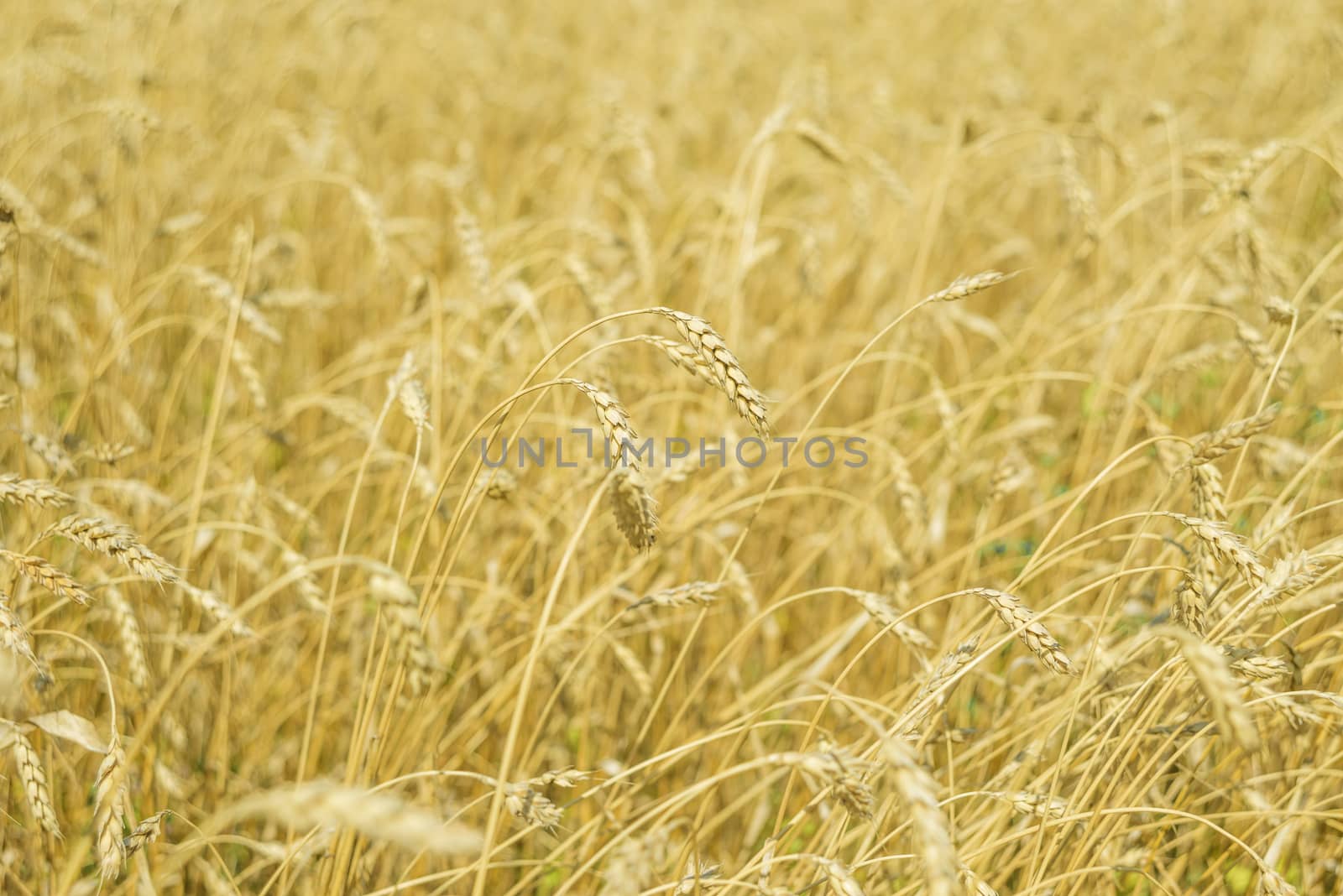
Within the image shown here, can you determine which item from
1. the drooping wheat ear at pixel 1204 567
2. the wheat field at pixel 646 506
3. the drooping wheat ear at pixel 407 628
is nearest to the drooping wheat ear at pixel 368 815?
the wheat field at pixel 646 506

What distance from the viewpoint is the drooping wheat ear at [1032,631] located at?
1.08 m

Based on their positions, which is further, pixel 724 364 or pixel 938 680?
pixel 938 680

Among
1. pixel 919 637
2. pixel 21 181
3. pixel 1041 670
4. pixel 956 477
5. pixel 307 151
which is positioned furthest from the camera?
pixel 21 181

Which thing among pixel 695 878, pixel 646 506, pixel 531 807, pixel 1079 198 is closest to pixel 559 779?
pixel 531 807

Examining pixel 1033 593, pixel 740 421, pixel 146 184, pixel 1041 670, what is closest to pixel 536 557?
pixel 740 421

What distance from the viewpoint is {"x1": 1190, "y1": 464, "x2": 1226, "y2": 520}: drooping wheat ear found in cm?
134

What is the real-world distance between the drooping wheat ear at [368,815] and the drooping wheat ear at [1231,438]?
3.54 feet

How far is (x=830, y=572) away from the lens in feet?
8.04

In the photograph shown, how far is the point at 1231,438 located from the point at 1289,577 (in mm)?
196

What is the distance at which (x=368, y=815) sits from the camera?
659 mm

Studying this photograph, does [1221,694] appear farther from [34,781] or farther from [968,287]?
[34,781]

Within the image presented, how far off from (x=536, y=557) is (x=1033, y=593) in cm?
129

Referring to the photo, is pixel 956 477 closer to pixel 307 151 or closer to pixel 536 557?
pixel 536 557

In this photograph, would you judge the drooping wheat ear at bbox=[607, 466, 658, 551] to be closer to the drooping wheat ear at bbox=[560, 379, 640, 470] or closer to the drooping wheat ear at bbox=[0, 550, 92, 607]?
the drooping wheat ear at bbox=[560, 379, 640, 470]
